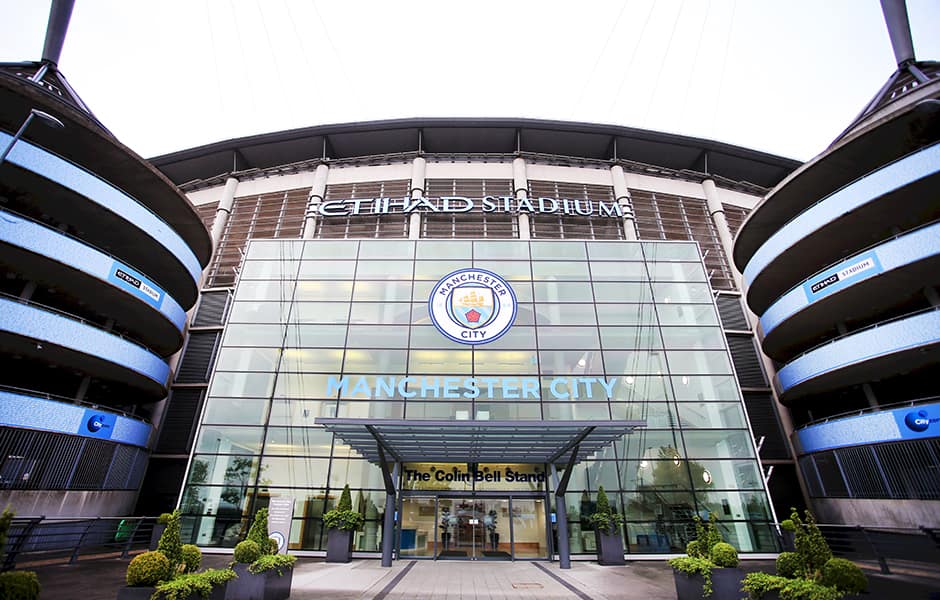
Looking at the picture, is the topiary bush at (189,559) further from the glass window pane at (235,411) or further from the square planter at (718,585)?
the glass window pane at (235,411)

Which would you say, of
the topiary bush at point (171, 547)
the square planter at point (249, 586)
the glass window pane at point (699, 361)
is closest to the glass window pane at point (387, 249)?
the glass window pane at point (699, 361)

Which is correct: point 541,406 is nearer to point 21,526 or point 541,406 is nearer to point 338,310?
point 338,310

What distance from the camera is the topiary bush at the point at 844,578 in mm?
8008

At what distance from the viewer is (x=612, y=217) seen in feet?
107

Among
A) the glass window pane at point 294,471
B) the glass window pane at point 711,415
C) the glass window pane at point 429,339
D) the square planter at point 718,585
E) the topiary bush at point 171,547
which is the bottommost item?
the square planter at point 718,585

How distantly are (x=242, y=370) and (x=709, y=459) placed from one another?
24179 millimetres

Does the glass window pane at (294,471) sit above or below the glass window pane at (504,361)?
below

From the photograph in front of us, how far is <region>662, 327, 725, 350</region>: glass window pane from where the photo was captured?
24188mm

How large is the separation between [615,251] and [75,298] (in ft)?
101

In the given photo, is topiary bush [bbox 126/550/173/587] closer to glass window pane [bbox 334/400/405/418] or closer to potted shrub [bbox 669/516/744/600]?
potted shrub [bbox 669/516/744/600]

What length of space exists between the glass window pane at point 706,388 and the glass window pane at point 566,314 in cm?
554

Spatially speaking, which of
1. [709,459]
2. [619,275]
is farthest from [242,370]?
[709,459]

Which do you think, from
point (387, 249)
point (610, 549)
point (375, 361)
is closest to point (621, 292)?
point (610, 549)

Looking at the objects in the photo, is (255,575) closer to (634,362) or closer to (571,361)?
(571,361)
